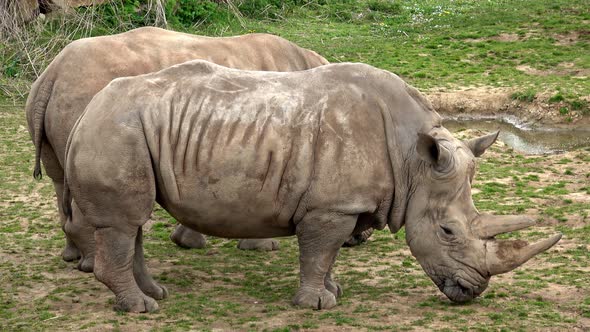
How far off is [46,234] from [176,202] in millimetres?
2753

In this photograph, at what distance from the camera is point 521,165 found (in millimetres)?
11891

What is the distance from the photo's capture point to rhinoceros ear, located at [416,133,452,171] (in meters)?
7.15

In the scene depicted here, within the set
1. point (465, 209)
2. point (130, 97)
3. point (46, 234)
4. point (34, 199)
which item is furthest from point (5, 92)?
point (465, 209)

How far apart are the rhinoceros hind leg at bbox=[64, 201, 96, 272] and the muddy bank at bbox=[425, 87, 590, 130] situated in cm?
771

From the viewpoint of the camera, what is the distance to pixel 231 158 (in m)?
7.14

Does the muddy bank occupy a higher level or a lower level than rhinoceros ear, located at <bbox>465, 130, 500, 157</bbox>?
lower

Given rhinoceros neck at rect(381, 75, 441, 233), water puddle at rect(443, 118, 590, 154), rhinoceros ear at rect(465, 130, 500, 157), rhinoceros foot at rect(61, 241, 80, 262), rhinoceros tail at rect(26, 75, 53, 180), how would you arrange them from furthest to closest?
water puddle at rect(443, 118, 590, 154), rhinoceros foot at rect(61, 241, 80, 262), rhinoceros tail at rect(26, 75, 53, 180), rhinoceros ear at rect(465, 130, 500, 157), rhinoceros neck at rect(381, 75, 441, 233)

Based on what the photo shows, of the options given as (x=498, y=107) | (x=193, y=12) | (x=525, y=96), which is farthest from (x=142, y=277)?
(x=193, y=12)

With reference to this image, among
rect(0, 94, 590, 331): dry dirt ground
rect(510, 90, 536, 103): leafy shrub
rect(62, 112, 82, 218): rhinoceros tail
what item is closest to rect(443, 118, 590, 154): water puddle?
rect(510, 90, 536, 103): leafy shrub

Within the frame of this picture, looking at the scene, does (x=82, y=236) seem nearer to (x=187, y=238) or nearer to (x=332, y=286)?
(x=187, y=238)

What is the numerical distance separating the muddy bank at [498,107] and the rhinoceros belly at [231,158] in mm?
7901

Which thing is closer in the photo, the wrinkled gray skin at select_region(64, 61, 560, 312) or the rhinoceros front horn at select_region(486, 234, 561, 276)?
the wrinkled gray skin at select_region(64, 61, 560, 312)

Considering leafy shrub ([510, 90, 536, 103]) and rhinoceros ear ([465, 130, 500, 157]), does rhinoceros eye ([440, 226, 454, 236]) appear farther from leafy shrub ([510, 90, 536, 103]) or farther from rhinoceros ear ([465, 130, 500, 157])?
leafy shrub ([510, 90, 536, 103])

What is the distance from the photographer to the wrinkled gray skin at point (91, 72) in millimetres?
8406
